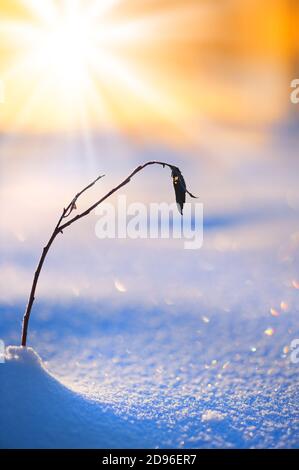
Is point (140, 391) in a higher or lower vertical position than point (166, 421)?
higher

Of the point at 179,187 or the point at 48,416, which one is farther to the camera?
the point at 179,187

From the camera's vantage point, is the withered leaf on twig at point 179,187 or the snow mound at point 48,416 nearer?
the snow mound at point 48,416

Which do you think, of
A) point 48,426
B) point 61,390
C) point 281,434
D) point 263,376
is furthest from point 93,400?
point 263,376

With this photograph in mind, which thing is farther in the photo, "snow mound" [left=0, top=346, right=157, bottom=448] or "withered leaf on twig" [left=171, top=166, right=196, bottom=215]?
"withered leaf on twig" [left=171, top=166, right=196, bottom=215]

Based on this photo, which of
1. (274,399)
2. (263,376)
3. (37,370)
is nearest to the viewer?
(37,370)

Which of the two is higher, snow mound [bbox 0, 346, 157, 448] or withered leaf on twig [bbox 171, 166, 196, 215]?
withered leaf on twig [bbox 171, 166, 196, 215]

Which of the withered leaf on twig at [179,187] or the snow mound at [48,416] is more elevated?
the withered leaf on twig at [179,187]

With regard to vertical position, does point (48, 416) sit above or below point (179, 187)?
below

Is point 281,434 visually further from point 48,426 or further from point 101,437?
point 48,426
